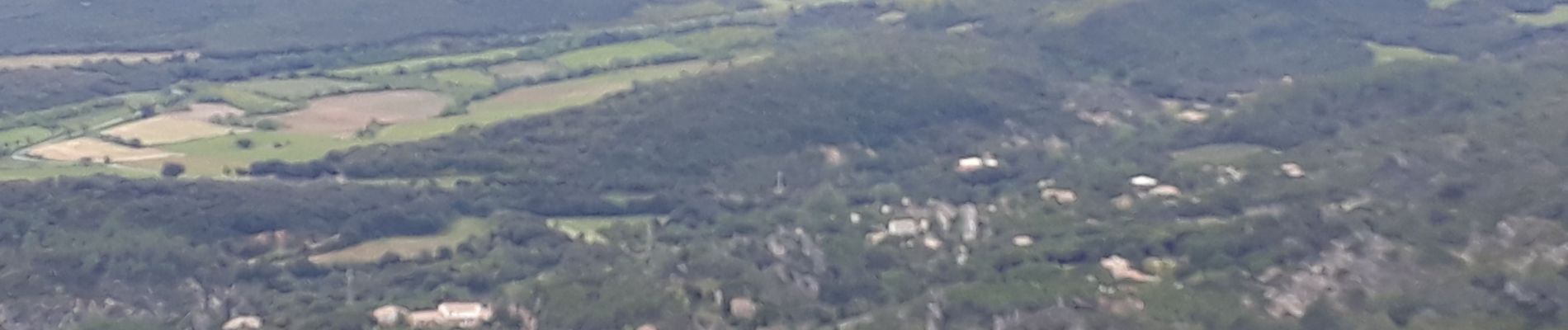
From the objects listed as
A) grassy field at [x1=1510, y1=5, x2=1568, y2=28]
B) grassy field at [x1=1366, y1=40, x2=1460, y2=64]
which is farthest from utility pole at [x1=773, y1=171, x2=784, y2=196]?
grassy field at [x1=1510, y1=5, x2=1568, y2=28]

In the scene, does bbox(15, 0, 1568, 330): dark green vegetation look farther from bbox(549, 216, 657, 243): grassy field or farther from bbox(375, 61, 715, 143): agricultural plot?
bbox(375, 61, 715, 143): agricultural plot

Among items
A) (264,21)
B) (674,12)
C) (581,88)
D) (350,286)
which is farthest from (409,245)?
(264,21)

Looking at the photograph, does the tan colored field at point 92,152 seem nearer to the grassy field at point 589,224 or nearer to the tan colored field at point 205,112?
the tan colored field at point 205,112

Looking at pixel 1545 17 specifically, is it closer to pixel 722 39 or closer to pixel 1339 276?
pixel 722 39

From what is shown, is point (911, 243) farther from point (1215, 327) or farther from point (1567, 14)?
point (1567, 14)

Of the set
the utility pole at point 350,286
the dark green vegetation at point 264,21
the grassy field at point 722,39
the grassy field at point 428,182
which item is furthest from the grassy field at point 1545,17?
the utility pole at point 350,286

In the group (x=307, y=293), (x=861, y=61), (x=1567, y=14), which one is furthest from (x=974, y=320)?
(x=1567, y=14)
